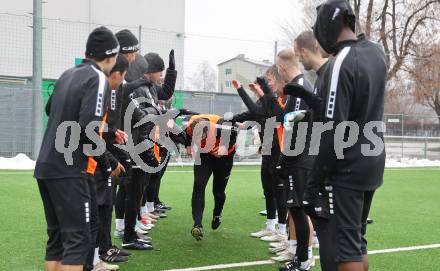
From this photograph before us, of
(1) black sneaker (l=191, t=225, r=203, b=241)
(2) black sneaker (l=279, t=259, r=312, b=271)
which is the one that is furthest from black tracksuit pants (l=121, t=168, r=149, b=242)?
(2) black sneaker (l=279, t=259, r=312, b=271)

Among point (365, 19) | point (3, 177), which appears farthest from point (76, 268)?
point (365, 19)

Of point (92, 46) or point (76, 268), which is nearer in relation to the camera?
point (76, 268)

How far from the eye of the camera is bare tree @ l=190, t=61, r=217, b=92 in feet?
56.3

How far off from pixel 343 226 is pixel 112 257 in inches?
118

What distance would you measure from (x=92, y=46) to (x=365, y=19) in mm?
26156

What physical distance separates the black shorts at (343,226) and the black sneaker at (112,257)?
2.79 meters

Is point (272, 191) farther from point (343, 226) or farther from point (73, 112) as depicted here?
point (73, 112)

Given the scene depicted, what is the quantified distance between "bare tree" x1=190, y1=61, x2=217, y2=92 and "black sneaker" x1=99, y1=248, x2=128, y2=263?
11961 mm

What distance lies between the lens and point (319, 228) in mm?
3426

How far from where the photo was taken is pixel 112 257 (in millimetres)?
5434

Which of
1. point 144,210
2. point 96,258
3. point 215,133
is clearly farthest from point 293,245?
point 144,210

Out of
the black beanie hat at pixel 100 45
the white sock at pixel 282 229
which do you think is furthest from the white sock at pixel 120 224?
the black beanie hat at pixel 100 45

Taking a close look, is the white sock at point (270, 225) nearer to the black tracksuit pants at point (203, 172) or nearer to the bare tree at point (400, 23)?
the black tracksuit pants at point (203, 172)

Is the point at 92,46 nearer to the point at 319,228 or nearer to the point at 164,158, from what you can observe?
the point at 319,228
